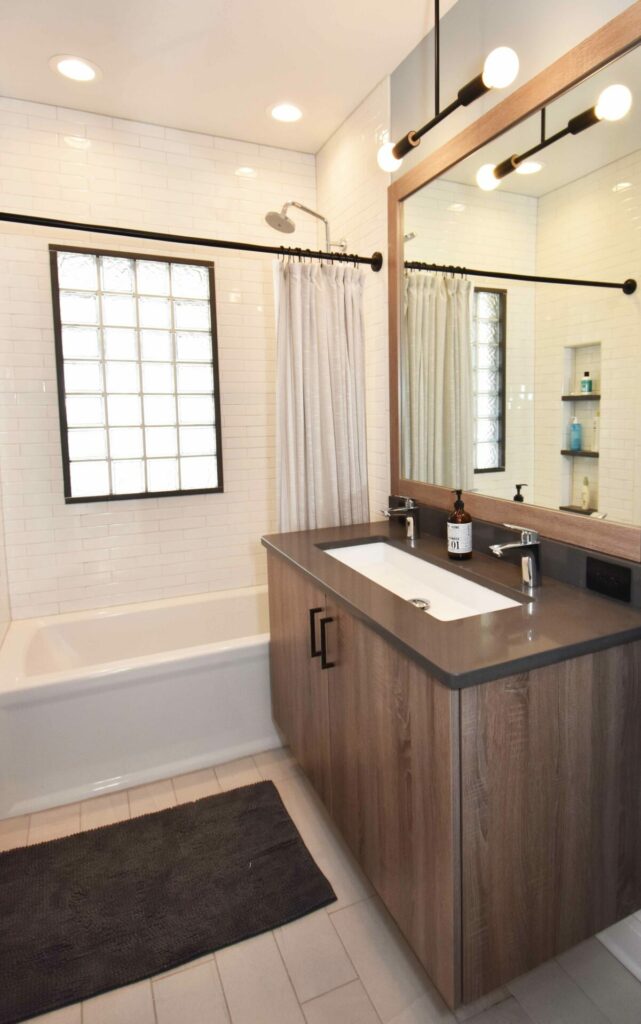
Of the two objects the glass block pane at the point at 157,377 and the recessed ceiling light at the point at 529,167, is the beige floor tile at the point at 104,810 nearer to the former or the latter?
the glass block pane at the point at 157,377

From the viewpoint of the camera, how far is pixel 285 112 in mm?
2613

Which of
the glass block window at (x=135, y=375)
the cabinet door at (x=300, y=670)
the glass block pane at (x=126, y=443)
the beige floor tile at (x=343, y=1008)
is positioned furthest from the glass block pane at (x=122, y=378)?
the beige floor tile at (x=343, y=1008)

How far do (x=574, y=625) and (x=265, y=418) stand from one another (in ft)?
7.24

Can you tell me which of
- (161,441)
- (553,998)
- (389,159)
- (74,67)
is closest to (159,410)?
(161,441)

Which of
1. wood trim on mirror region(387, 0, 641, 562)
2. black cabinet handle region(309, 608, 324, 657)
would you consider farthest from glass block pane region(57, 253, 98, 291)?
black cabinet handle region(309, 608, 324, 657)

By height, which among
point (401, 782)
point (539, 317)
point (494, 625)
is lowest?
point (401, 782)

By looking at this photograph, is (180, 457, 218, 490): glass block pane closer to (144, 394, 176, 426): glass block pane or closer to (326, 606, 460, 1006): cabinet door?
(144, 394, 176, 426): glass block pane

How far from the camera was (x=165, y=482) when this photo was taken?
2973 mm

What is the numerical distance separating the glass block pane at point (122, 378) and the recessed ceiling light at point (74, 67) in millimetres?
1160

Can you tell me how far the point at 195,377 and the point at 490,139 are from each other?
5.76 feet

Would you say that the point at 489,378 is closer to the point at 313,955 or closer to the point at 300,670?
the point at 300,670

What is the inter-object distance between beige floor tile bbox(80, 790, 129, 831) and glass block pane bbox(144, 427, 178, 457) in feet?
5.22

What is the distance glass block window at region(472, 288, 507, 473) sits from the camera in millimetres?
1858

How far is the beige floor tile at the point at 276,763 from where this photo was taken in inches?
89.0
